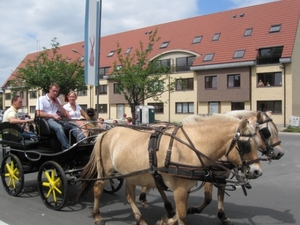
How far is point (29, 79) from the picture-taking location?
2542cm

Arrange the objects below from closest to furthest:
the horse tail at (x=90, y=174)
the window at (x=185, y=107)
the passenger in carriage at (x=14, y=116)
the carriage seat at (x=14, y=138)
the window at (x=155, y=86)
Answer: the horse tail at (x=90, y=174), the carriage seat at (x=14, y=138), the passenger in carriage at (x=14, y=116), the window at (x=155, y=86), the window at (x=185, y=107)

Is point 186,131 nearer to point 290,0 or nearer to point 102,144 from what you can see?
point 102,144

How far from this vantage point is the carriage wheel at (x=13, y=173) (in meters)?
6.46

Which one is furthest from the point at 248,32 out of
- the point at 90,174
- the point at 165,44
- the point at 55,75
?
the point at 90,174

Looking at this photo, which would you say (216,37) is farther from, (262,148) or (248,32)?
(262,148)

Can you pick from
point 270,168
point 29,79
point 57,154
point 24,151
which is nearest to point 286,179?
point 270,168

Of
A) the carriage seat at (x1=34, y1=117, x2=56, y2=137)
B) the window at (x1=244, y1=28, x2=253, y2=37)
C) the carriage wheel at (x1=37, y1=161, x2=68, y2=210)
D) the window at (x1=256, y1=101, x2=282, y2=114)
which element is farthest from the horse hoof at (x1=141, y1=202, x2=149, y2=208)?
the window at (x1=244, y1=28, x2=253, y2=37)

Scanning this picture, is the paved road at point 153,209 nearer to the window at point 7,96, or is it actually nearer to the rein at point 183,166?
the rein at point 183,166

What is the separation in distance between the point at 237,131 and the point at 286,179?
5.20m

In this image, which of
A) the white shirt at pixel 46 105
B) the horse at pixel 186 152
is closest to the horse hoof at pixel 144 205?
the horse at pixel 186 152

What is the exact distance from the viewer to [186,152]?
4.13 m

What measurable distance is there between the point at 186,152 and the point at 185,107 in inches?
1236

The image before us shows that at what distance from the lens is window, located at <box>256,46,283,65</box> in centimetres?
2911

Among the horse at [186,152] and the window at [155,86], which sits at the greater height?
the window at [155,86]
